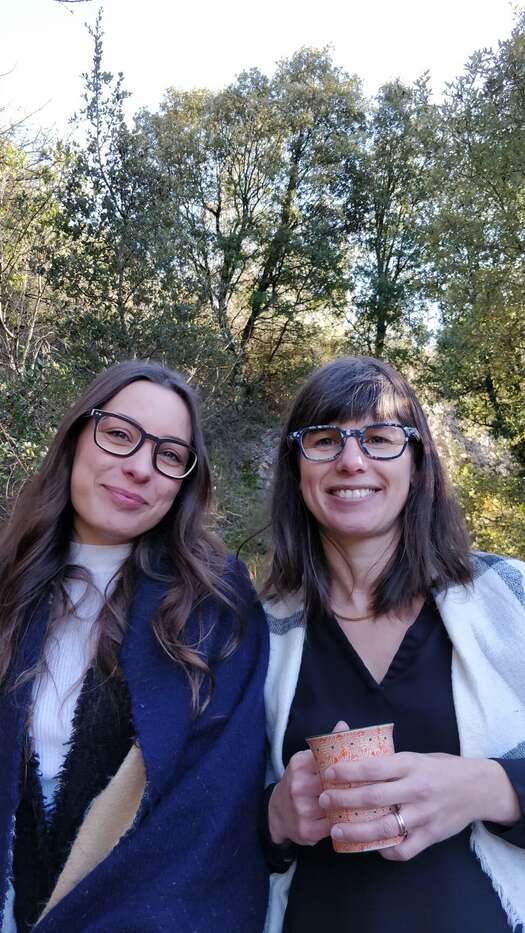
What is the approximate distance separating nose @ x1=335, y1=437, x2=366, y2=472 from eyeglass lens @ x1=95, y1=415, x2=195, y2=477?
0.50 meters

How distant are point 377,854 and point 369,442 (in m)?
0.99

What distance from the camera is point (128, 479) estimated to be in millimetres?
1795

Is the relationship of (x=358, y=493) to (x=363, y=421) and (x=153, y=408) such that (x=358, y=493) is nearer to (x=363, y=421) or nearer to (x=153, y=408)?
(x=363, y=421)

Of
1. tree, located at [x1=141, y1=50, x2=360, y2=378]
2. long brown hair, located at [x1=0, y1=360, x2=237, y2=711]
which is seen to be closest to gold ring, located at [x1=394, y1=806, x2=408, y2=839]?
long brown hair, located at [x1=0, y1=360, x2=237, y2=711]

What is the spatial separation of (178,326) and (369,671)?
6.18m

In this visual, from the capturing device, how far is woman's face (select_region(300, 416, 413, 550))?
1.69 meters

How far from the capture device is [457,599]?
5.52ft

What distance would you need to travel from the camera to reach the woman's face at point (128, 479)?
5.89 feet

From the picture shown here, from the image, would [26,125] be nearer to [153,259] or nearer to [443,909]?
[153,259]

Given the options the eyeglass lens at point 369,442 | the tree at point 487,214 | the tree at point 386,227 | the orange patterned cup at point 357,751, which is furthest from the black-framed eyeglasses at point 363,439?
the tree at point 386,227

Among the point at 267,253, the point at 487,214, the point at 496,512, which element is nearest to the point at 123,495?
the point at 496,512

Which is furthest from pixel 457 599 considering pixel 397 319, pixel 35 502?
pixel 397 319

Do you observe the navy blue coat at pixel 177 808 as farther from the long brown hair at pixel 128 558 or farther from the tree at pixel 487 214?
the tree at pixel 487 214

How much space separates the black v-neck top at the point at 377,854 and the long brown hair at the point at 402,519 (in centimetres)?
10
